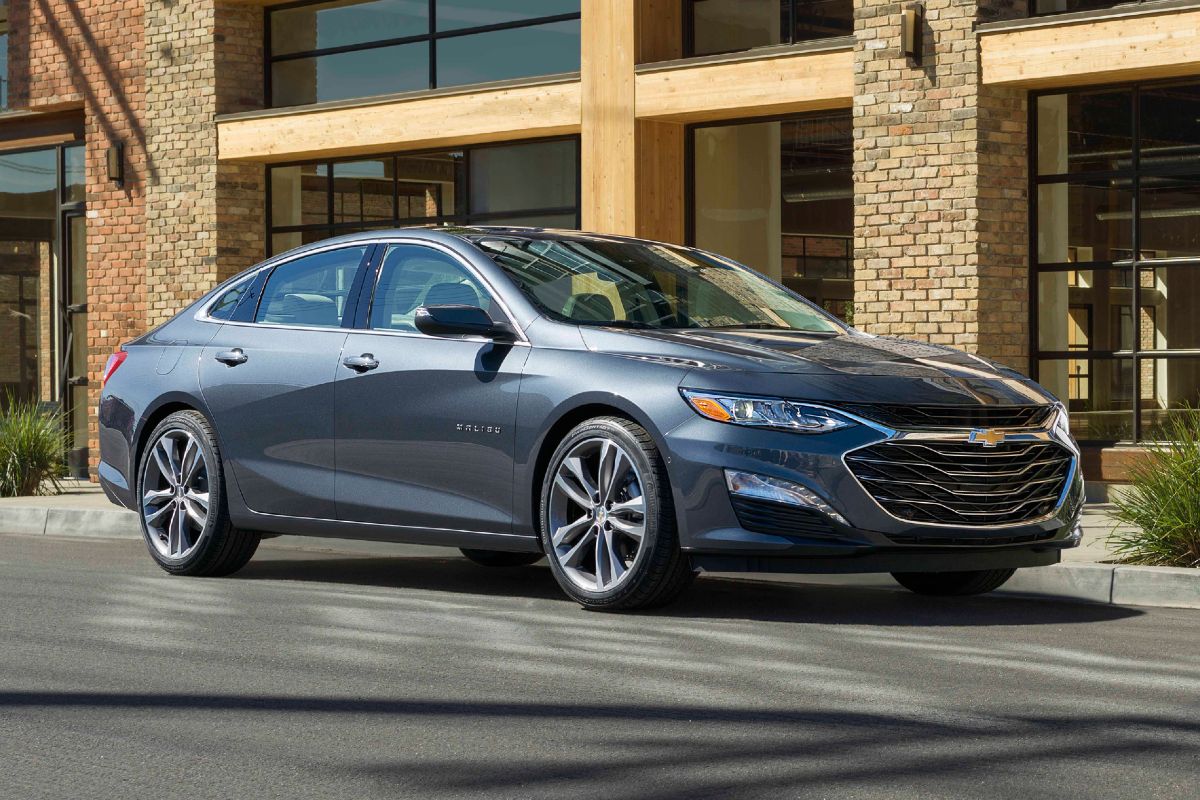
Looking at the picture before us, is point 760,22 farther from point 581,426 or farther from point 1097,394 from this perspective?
point 581,426

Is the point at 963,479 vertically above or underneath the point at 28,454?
above

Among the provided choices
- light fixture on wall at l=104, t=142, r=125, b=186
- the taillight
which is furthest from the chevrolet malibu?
light fixture on wall at l=104, t=142, r=125, b=186

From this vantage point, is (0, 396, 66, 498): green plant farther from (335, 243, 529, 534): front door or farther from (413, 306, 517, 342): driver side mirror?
(413, 306, 517, 342): driver side mirror

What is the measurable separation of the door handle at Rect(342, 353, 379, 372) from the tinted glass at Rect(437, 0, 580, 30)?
854cm

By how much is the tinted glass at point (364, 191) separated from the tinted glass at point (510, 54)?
3.66ft

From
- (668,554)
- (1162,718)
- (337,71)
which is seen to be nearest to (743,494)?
(668,554)

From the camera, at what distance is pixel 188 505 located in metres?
10.2

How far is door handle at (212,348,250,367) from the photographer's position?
9992 mm

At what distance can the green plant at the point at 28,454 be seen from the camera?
16.6m

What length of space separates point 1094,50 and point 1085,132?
1014 millimetres

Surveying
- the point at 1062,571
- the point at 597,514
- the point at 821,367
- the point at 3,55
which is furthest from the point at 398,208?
the point at 821,367

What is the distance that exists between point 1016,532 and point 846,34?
27.0ft

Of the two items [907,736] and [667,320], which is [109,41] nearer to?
[667,320]

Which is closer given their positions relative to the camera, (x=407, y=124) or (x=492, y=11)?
(x=407, y=124)
